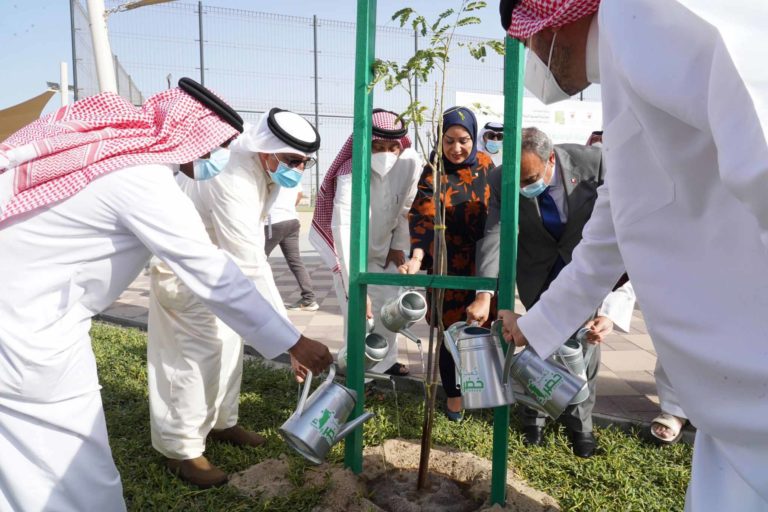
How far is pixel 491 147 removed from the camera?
5086 mm

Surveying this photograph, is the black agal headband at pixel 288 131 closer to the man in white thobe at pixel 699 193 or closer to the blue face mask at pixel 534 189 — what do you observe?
the blue face mask at pixel 534 189

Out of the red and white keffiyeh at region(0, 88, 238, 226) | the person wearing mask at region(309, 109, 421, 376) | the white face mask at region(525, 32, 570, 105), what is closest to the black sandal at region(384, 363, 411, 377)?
the person wearing mask at region(309, 109, 421, 376)

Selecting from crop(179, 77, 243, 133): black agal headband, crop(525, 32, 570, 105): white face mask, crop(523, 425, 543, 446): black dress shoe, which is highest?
crop(525, 32, 570, 105): white face mask

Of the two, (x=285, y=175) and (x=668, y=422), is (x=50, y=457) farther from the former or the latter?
(x=668, y=422)

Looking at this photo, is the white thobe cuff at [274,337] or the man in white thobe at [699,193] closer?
the man in white thobe at [699,193]

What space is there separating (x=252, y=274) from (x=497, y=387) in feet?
4.79

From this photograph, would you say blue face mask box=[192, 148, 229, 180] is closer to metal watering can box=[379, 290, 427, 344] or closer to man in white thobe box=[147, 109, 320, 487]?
man in white thobe box=[147, 109, 320, 487]

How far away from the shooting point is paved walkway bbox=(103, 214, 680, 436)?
3.45 meters

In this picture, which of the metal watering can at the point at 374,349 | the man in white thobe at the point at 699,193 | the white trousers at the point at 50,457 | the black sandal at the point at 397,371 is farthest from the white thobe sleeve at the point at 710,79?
the black sandal at the point at 397,371

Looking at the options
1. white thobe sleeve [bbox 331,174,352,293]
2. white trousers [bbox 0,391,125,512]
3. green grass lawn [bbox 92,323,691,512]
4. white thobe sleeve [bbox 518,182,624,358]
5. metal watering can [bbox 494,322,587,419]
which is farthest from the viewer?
white thobe sleeve [bbox 331,174,352,293]

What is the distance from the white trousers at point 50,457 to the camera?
5.74ft

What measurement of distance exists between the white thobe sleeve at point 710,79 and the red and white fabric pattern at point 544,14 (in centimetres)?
28

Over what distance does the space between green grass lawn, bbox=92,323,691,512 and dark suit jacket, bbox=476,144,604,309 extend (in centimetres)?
81

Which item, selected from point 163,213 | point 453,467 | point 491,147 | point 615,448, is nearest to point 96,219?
point 163,213
